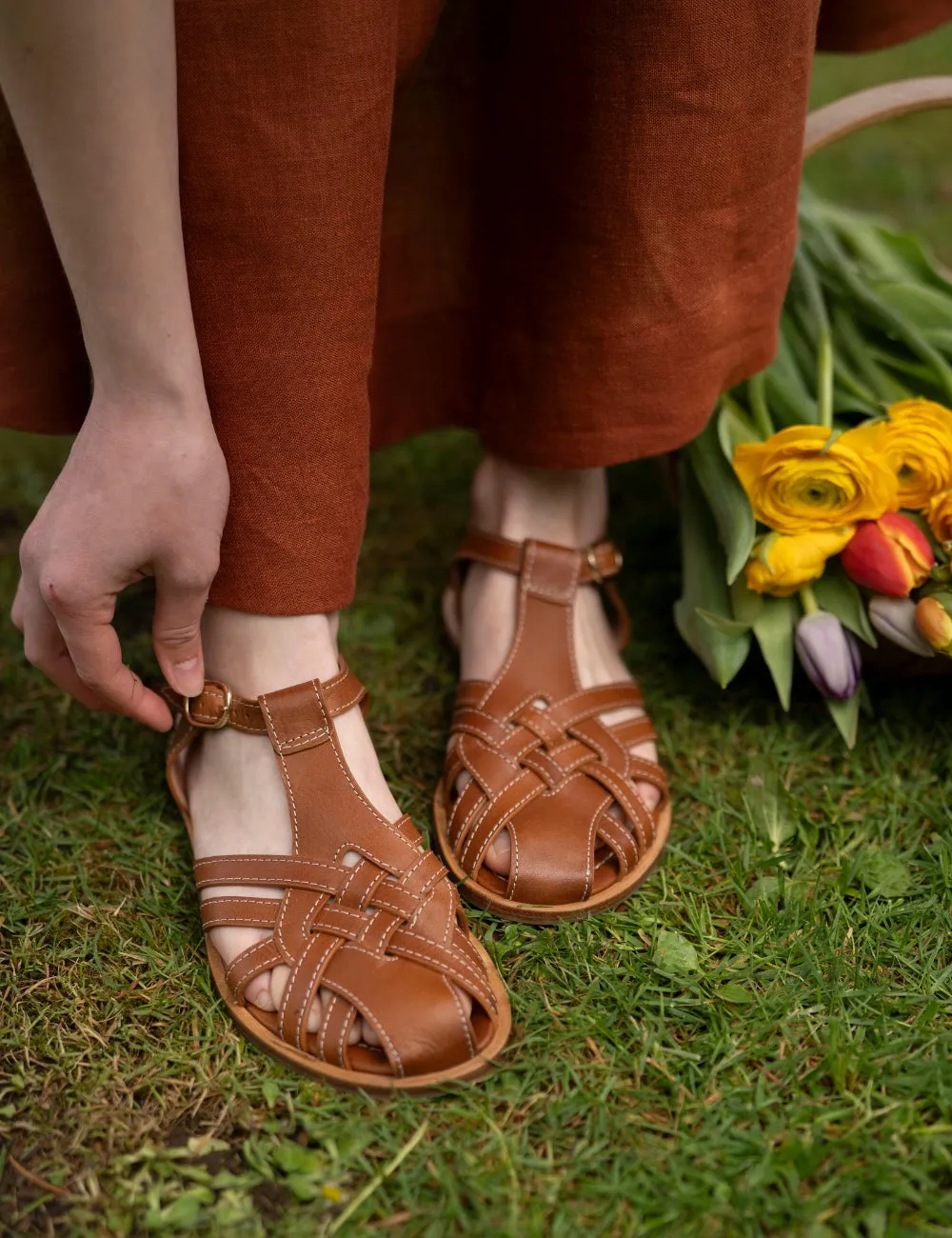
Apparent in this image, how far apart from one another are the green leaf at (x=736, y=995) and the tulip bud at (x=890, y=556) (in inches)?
18.6

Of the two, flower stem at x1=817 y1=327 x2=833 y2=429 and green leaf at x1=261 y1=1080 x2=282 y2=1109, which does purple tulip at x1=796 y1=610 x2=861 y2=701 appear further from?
green leaf at x1=261 y1=1080 x2=282 y2=1109

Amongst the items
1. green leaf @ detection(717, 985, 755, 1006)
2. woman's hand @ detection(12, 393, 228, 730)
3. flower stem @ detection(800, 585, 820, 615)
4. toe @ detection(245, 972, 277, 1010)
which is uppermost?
woman's hand @ detection(12, 393, 228, 730)

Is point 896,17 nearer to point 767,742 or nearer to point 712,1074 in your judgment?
point 767,742

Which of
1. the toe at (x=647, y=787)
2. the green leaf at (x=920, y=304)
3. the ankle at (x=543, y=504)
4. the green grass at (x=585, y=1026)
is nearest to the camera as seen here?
the green grass at (x=585, y=1026)

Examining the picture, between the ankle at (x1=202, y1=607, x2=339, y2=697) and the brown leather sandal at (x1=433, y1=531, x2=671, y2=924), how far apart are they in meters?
0.21

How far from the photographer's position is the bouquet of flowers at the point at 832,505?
1.25 metres

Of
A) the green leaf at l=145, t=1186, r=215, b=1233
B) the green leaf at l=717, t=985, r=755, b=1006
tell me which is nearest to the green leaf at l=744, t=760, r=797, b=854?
the green leaf at l=717, t=985, r=755, b=1006

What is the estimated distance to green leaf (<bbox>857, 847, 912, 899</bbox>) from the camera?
1.15m

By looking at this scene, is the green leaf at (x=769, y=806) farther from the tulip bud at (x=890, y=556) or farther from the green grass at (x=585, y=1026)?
the tulip bud at (x=890, y=556)

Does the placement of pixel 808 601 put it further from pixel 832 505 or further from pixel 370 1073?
pixel 370 1073

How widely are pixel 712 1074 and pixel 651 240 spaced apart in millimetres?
772

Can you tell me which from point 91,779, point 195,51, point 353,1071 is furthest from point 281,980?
point 195,51

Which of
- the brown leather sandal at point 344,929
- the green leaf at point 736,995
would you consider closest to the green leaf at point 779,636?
the green leaf at point 736,995

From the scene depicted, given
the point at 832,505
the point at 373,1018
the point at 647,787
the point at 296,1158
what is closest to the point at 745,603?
the point at 832,505
